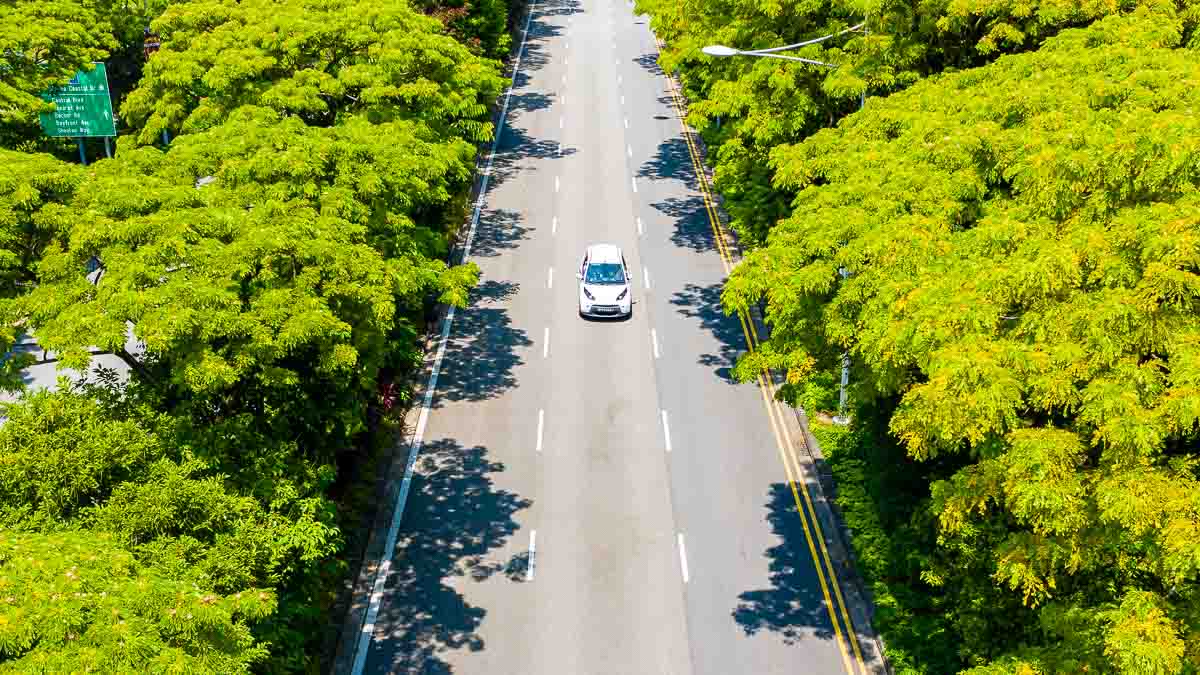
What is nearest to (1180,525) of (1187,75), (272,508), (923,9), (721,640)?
(1187,75)

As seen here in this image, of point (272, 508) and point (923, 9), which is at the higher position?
point (923, 9)

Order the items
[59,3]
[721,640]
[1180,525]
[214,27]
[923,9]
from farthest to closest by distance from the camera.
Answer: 1. [59,3]
2. [214,27]
3. [923,9]
4. [721,640]
5. [1180,525]

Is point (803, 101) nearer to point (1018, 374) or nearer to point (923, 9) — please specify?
point (923, 9)

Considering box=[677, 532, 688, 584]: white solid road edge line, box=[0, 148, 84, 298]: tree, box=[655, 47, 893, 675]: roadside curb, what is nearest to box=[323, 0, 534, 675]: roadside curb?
Result: box=[677, 532, 688, 584]: white solid road edge line

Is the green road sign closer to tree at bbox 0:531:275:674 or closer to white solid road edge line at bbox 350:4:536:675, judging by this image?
white solid road edge line at bbox 350:4:536:675

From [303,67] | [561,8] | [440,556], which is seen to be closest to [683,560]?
[440,556]

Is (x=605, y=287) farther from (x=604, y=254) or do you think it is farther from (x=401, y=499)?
(x=401, y=499)
